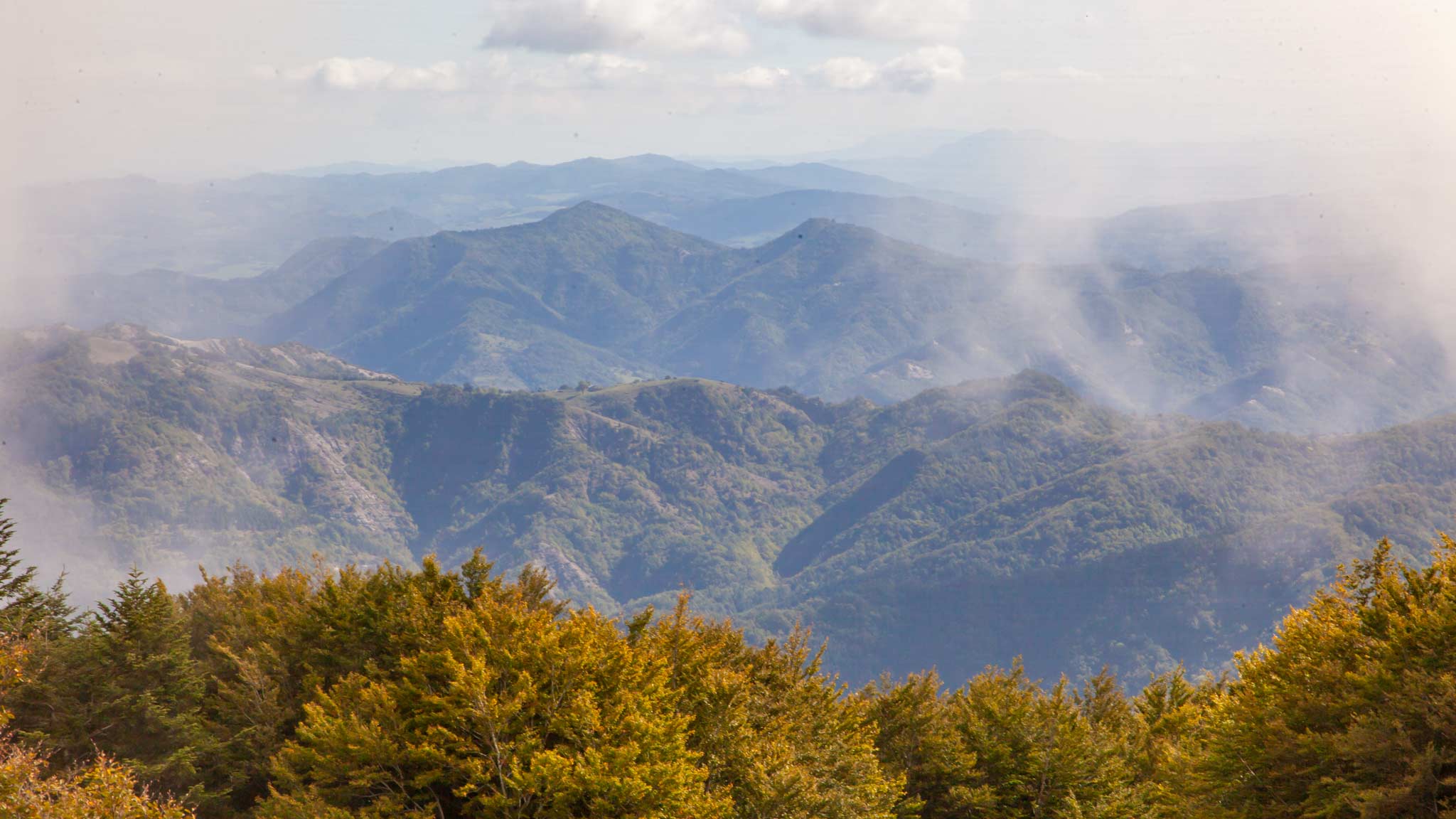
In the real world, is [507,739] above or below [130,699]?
above

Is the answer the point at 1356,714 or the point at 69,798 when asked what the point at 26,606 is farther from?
the point at 1356,714

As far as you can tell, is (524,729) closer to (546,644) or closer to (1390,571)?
(546,644)

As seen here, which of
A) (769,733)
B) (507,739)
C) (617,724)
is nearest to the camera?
(507,739)

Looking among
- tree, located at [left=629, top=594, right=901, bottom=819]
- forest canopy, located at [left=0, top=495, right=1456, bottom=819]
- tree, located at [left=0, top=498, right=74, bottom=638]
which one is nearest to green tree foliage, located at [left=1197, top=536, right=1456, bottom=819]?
forest canopy, located at [left=0, top=495, right=1456, bottom=819]

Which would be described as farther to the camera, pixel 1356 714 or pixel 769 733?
pixel 769 733

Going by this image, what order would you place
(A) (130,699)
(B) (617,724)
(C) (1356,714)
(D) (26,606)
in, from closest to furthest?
(C) (1356,714), (B) (617,724), (A) (130,699), (D) (26,606)

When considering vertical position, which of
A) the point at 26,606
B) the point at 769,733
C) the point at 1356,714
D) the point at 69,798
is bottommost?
the point at 26,606

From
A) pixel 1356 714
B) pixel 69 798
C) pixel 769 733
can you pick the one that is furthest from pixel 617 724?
pixel 1356 714

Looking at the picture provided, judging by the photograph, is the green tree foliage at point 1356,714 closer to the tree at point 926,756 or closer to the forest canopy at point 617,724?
the forest canopy at point 617,724

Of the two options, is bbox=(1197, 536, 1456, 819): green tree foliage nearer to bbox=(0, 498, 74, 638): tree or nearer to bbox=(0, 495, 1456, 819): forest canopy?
bbox=(0, 495, 1456, 819): forest canopy

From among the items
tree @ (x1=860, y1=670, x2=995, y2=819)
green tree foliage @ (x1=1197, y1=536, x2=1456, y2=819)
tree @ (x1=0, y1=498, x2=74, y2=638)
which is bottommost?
tree @ (x1=860, y1=670, x2=995, y2=819)

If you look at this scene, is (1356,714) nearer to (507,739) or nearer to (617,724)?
(617,724)

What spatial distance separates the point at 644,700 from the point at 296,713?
72.9 ft

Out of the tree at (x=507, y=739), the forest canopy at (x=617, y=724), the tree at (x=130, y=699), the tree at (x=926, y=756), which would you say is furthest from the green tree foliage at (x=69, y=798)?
the tree at (x=926, y=756)
